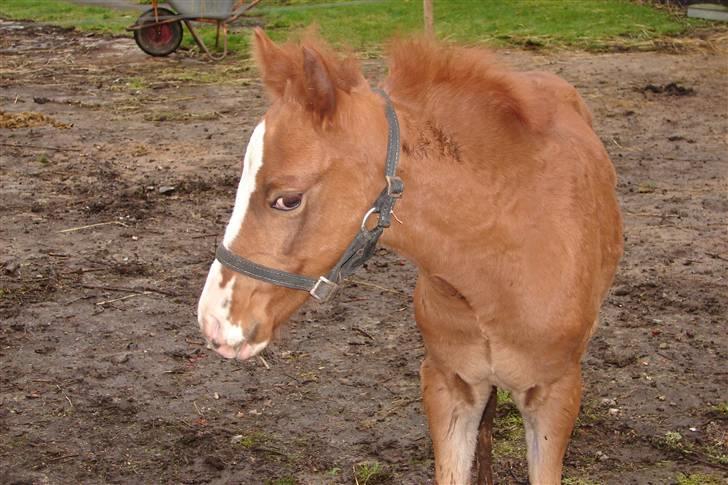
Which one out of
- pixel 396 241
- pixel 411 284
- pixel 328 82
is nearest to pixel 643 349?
pixel 411 284

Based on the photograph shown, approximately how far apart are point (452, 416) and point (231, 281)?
1.03 meters

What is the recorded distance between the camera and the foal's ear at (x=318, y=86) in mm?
2348

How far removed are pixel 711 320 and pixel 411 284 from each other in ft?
4.89

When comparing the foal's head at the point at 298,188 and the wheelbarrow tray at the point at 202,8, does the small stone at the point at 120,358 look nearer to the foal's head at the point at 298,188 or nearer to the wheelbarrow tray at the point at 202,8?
the foal's head at the point at 298,188

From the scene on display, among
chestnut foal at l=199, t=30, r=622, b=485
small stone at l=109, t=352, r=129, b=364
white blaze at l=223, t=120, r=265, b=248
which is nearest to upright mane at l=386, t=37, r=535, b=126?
chestnut foal at l=199, t=30, r=622, b=485

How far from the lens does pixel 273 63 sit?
2547mm

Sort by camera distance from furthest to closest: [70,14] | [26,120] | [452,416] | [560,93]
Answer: [70,14] < [26,120] < [560,93] < [452,416]

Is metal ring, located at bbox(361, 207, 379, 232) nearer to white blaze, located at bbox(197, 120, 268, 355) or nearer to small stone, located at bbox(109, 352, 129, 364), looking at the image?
white blaze, located at bbox(197, 120, 268, 355)

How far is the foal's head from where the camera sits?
2404mm

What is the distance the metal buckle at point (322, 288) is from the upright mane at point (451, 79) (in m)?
0.54

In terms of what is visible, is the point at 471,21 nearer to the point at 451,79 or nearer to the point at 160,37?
the point at 160,37

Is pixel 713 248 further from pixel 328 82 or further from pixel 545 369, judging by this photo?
pixel 328 82

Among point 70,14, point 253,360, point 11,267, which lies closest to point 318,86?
point 253,360

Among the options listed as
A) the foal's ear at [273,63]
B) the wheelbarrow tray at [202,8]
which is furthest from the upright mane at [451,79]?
the wheelbarrow tray at [202,8]
